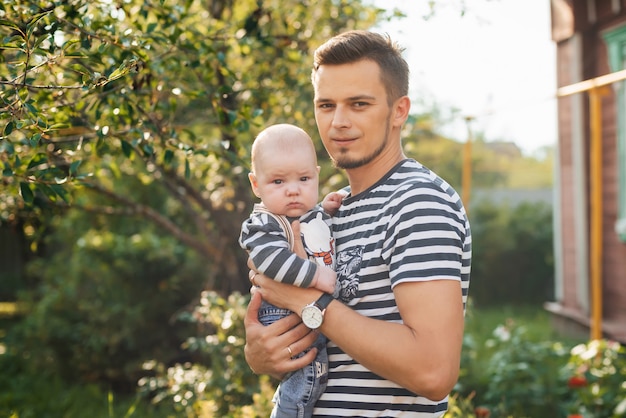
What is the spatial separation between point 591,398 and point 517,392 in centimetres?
47

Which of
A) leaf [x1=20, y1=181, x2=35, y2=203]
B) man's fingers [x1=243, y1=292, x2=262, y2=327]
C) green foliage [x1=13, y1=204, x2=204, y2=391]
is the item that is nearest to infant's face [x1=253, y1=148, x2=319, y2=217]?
man's fingers [x1=243, y1=292, x2=262, y2=327]

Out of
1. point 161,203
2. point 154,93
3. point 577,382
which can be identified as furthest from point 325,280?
point 161,203

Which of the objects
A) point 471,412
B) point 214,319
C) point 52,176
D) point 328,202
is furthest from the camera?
point 214,319

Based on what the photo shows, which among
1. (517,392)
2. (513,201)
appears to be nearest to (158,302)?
(517,392)

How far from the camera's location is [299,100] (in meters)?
4.79

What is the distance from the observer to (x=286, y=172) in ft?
7.01

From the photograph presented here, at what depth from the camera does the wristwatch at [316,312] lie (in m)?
1.83

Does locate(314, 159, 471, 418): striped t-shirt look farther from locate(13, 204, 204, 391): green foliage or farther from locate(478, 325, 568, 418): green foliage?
locate(13, 204, 204, 391): green foliage

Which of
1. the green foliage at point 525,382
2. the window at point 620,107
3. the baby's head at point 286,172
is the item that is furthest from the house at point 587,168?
the baby's head at point 286,172

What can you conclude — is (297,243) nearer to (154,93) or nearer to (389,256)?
(389,256)

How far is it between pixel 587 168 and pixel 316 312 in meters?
6.33

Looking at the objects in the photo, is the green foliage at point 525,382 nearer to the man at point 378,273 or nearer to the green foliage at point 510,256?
the man at point 378,273

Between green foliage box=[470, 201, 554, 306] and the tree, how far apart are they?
612 cm

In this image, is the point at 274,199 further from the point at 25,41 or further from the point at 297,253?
the point at 25,41
